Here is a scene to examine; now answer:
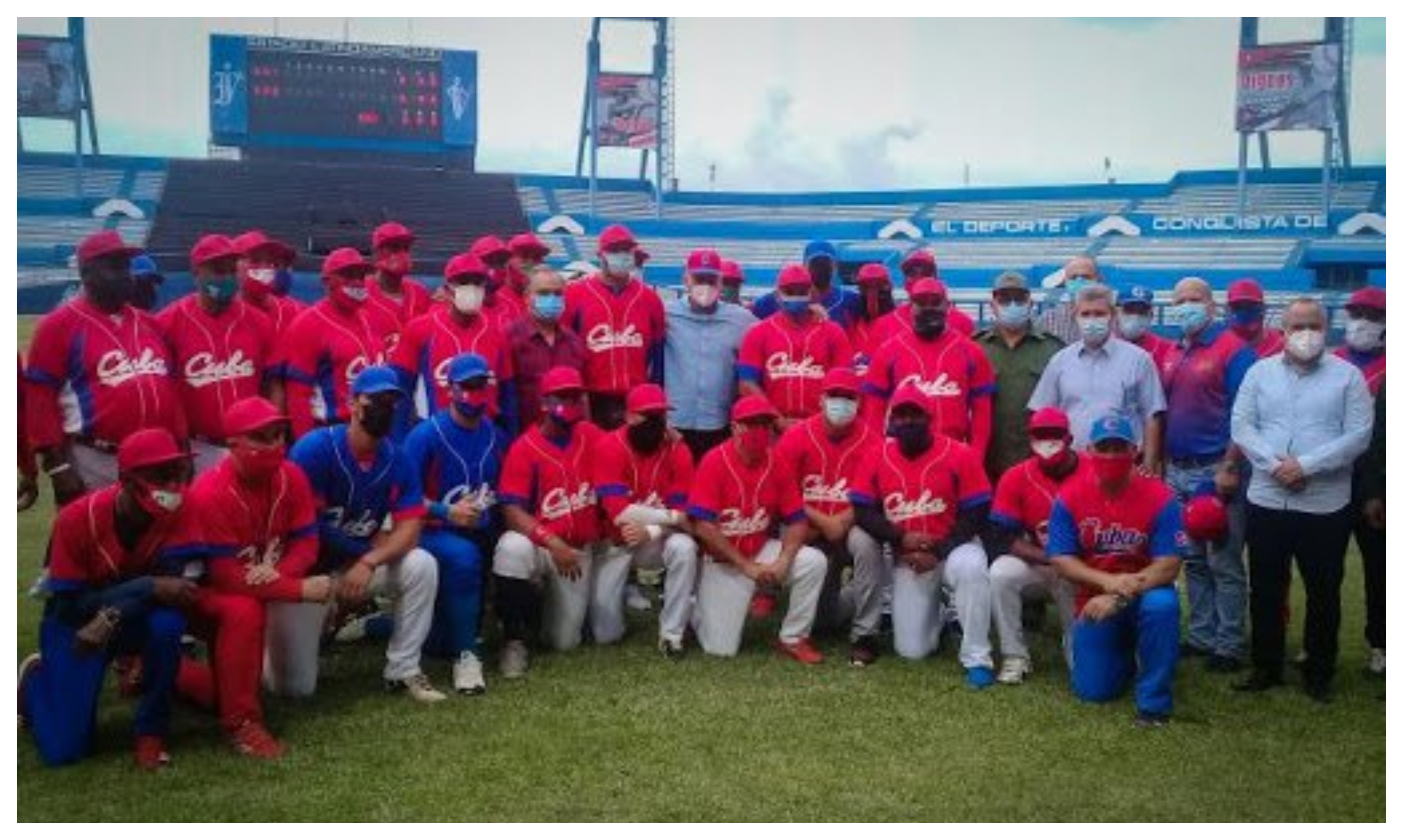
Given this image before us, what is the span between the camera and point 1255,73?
7.83 m

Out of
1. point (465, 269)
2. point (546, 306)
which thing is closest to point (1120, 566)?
point (546, 306)

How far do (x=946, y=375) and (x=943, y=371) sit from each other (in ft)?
0.07

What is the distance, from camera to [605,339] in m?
6.66

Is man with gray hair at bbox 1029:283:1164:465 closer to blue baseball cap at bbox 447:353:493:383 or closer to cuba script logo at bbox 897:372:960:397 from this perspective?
cuba script logo at bbox 897:372:960:397

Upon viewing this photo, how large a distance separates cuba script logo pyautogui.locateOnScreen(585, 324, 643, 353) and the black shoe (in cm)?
301

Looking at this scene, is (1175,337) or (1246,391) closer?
(1246,391)

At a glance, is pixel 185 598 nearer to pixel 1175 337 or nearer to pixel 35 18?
pixel 35 18

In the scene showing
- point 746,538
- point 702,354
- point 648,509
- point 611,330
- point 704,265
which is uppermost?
point 704,265

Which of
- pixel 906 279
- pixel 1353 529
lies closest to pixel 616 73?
pixel 906 279

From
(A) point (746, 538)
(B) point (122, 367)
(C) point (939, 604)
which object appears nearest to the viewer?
(B) point (122, 367)

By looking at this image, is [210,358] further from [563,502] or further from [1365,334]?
[1365,334]

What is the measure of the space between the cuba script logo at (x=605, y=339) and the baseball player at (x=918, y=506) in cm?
140

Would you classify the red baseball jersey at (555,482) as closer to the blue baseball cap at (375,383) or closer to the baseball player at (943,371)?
the blue baseball cap at (375,383)

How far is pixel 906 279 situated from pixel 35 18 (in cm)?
430
